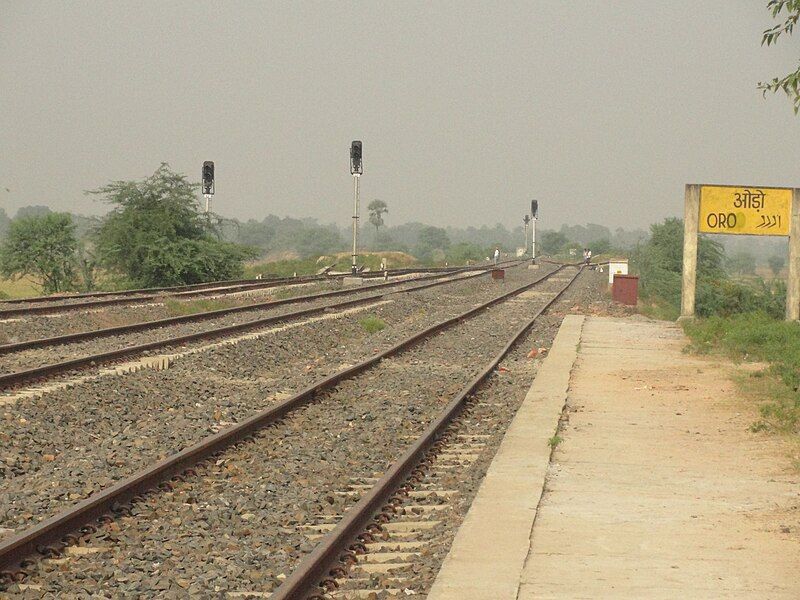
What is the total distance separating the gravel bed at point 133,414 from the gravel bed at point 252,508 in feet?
2.17

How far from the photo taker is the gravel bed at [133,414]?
836 cm

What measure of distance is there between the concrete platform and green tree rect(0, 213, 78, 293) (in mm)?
35207

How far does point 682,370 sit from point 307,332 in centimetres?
738

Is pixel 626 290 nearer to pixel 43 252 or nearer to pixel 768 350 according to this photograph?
pixel 768 350

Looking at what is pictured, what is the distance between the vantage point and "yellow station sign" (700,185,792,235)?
25.2 meters

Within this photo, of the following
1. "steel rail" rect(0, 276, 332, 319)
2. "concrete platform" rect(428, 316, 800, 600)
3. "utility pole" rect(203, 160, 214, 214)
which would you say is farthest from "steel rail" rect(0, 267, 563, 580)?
"utility pole" rect(203, 160, 214, 214)

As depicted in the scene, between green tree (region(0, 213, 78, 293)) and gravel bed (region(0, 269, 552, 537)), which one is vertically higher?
green tree (region(0, 213, 78, 293))

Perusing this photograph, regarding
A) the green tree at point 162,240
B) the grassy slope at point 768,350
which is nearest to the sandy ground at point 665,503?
the grassy slope at point 768,350

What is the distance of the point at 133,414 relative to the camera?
1177 cm

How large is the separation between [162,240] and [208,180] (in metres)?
3.79

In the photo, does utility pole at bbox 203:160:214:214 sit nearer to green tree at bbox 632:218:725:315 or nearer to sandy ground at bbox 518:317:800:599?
green tree at bbox 632:218:725:315

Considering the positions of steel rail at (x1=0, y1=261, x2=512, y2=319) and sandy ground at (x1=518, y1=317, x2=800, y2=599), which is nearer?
sandy ground at (x1=518, y1=317, x2=800, y2=599)

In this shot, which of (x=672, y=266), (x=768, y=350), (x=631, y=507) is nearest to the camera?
(x=631, y=507)

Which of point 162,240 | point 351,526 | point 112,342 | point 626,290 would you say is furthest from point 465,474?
point 162,240
